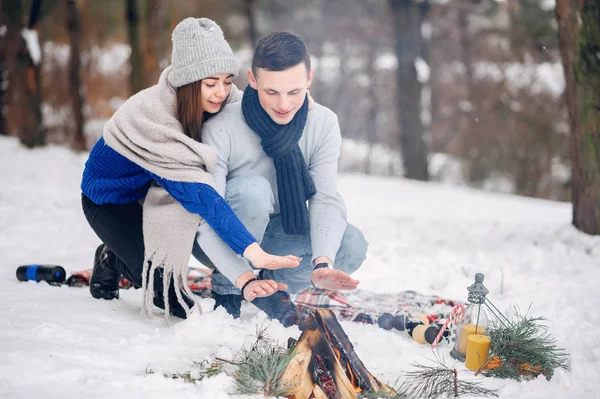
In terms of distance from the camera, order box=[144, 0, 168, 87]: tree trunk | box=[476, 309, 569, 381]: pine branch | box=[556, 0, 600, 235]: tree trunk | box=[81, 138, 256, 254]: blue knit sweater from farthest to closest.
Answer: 1. box=[144, 0, 168, 87]: tree trunk
2. box=[556, 0, 600, 235]: tree trunk
3. box=[81, 138, 256, 254]: blue knit sweater
4. box=[476, 309, 569, 381]: pine branch

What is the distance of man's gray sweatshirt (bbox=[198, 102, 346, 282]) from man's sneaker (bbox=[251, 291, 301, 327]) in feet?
1.07

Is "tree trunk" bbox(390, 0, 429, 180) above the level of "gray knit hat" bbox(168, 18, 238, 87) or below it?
above

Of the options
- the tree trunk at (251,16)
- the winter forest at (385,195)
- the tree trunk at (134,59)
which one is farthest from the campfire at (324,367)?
the tree trunk at (251,16)

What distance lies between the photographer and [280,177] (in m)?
2.65

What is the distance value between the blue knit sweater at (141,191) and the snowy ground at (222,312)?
0.39m

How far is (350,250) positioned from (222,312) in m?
0.68

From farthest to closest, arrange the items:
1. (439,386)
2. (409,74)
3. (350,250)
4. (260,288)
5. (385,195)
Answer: (409,74) < (385,195) < (350,250) < (260,288) < (439,386)

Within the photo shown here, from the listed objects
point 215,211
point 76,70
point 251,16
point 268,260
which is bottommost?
point 268,260

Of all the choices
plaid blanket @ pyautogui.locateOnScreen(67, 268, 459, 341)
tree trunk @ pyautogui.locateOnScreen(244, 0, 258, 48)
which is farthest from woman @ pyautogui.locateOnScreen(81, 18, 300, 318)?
tree trunk @ pyautogui.locateOnScreen(244, 0, 258, 48)

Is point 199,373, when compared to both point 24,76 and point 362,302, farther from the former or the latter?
point 24,76

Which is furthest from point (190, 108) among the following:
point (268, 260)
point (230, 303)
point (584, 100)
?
point (584, 100)

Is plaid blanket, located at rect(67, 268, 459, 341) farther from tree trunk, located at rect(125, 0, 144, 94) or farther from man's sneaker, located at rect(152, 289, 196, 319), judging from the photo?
tree trunk, located at rect(125, 0, 144, 94)

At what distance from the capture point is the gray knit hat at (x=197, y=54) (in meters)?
2.51

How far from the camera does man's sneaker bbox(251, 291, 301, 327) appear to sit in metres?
2.63
